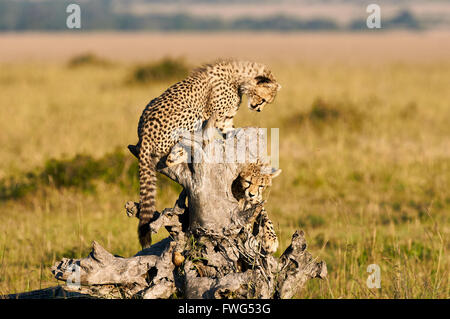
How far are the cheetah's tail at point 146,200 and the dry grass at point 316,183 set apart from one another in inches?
31.3

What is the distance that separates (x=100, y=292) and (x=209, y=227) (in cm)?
74

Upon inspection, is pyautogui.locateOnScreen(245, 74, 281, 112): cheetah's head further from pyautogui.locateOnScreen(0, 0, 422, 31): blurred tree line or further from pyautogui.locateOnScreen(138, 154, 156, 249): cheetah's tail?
pyautogui.locateOnScreen(0, 0, 422, 31): blurred tree line

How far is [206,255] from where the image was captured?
3.88 m

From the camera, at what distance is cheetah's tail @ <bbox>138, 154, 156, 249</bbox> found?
13.1 ft

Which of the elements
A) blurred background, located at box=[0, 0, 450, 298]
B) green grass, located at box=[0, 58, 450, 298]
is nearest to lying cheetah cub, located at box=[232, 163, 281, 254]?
blurred background, located at box=[0, 0, 450, 298]

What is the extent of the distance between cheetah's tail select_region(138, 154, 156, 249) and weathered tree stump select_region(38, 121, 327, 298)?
13 cm

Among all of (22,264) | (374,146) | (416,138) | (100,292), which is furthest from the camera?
(416,138)

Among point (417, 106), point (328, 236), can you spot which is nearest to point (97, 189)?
point (328, 236)

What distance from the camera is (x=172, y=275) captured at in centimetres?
387

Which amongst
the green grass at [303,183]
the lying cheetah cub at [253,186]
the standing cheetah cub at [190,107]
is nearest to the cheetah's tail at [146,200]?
the standing cheetah cub at [190,107]

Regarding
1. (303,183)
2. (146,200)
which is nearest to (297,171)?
(303,183)

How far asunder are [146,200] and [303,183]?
4663 mm

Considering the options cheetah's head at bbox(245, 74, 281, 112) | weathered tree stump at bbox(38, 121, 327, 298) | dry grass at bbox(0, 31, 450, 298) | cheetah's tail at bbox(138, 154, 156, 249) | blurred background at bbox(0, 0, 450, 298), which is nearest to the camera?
weathered tree stump at bbox(38, 121, 327, 298)
